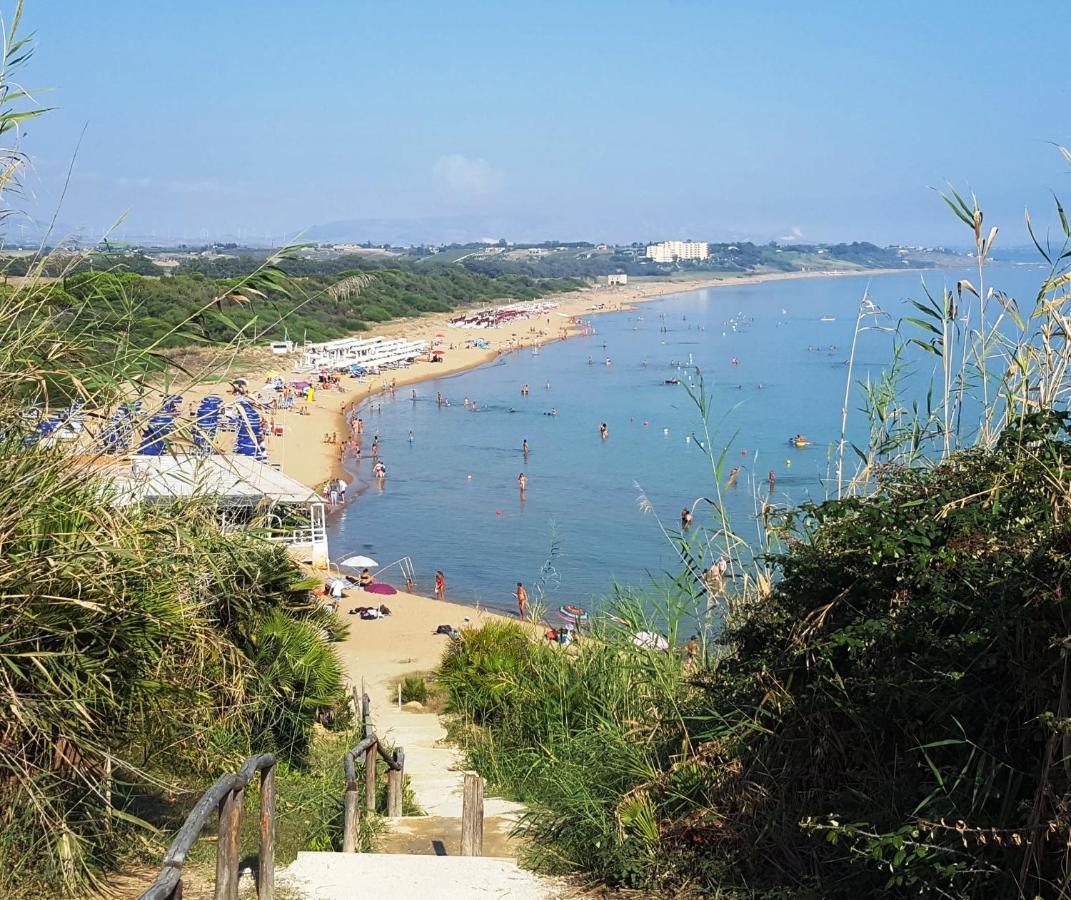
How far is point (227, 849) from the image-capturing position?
10.6ft

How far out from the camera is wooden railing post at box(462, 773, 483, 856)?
16.0ft

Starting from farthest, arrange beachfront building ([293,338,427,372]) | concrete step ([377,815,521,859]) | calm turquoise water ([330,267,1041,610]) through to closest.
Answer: beachfront building ([293,338,427,372]), calm turquoise water ([330,267,1041,610]), concrete step ([377,815,521,859])

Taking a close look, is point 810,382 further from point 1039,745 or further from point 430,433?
point 1039,745

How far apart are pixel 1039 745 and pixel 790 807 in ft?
3.36

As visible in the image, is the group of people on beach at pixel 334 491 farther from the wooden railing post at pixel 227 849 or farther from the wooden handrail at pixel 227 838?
the wooden railing post at pixel 227 849

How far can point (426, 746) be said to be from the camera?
930cm

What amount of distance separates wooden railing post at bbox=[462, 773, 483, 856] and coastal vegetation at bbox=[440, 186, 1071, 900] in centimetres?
24

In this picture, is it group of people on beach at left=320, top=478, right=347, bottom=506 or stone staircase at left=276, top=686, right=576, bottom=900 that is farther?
group of people on beach at left=320, top=478, right=347, bottom=506

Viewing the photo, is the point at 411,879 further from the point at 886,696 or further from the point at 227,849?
the point at 886,696

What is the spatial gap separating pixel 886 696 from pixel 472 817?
6.67ft

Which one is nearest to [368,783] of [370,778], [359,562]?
[370,778]

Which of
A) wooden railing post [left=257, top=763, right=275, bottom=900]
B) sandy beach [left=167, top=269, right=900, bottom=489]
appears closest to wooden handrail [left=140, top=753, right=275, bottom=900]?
wooden railing post [left=257, top=763, right=275, bottom=900]

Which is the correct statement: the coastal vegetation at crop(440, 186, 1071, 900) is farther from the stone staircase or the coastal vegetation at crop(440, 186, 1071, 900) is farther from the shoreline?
the shoreline

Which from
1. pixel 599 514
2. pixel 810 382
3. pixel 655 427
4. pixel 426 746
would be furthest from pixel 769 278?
pixel 426 746
